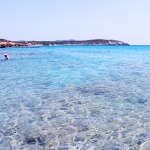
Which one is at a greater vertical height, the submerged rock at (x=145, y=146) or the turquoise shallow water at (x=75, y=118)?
the submerged rock at (x=145, y=146)

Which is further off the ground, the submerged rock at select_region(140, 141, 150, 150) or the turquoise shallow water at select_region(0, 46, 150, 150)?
the submerged rock at select_region(140, 141, 150, 150)

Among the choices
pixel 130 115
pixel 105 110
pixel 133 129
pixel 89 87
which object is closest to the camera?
pixel 133 129

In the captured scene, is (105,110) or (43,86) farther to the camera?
(43,86)

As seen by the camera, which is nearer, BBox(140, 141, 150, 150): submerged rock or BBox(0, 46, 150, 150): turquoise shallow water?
BBox(140, 141, 150, 150): submerged rock

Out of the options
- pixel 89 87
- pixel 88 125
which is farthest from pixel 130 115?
pixel 89 87

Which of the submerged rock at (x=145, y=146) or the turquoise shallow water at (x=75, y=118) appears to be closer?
the submerged rock at (x=145, y=146)

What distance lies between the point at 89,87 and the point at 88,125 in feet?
22.5

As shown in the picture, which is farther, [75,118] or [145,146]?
[75,118]

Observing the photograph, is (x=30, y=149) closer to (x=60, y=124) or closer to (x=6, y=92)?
(x=60, y=124)

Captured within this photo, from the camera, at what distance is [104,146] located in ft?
23.1

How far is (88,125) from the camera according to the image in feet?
28.4

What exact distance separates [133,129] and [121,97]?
14.5 ft

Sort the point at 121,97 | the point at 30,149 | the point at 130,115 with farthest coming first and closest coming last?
the point at 121,97 → the point at 130,115 → the point at 30,149

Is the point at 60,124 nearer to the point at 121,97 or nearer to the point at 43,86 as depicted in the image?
the point at 121,97
